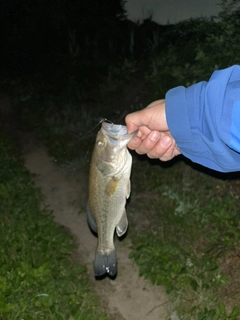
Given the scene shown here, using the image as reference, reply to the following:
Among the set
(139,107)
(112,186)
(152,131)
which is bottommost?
(139,107)

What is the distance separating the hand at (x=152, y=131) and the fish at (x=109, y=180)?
0.36 metres

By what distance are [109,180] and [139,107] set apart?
6.08 m

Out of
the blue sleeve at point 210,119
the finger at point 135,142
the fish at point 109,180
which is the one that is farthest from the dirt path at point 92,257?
the blue sleeve at point 210,119

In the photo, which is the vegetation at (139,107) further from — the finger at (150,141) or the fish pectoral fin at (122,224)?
the fish pectoral fin at (122,224)

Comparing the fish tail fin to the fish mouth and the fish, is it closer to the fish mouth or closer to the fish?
the fish

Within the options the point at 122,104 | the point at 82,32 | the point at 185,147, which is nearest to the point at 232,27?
the point at 122,104

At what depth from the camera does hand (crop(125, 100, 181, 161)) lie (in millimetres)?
2859

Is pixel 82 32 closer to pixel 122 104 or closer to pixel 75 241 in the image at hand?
pixel 122 104

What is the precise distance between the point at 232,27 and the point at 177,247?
3.89 metres

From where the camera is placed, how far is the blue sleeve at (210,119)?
7.16ft

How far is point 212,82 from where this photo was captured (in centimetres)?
225

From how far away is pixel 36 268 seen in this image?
200 inches

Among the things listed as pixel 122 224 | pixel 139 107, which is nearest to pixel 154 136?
pixel 122 224

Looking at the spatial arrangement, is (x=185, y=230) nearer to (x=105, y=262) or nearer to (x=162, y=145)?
(x=105, y=262)
